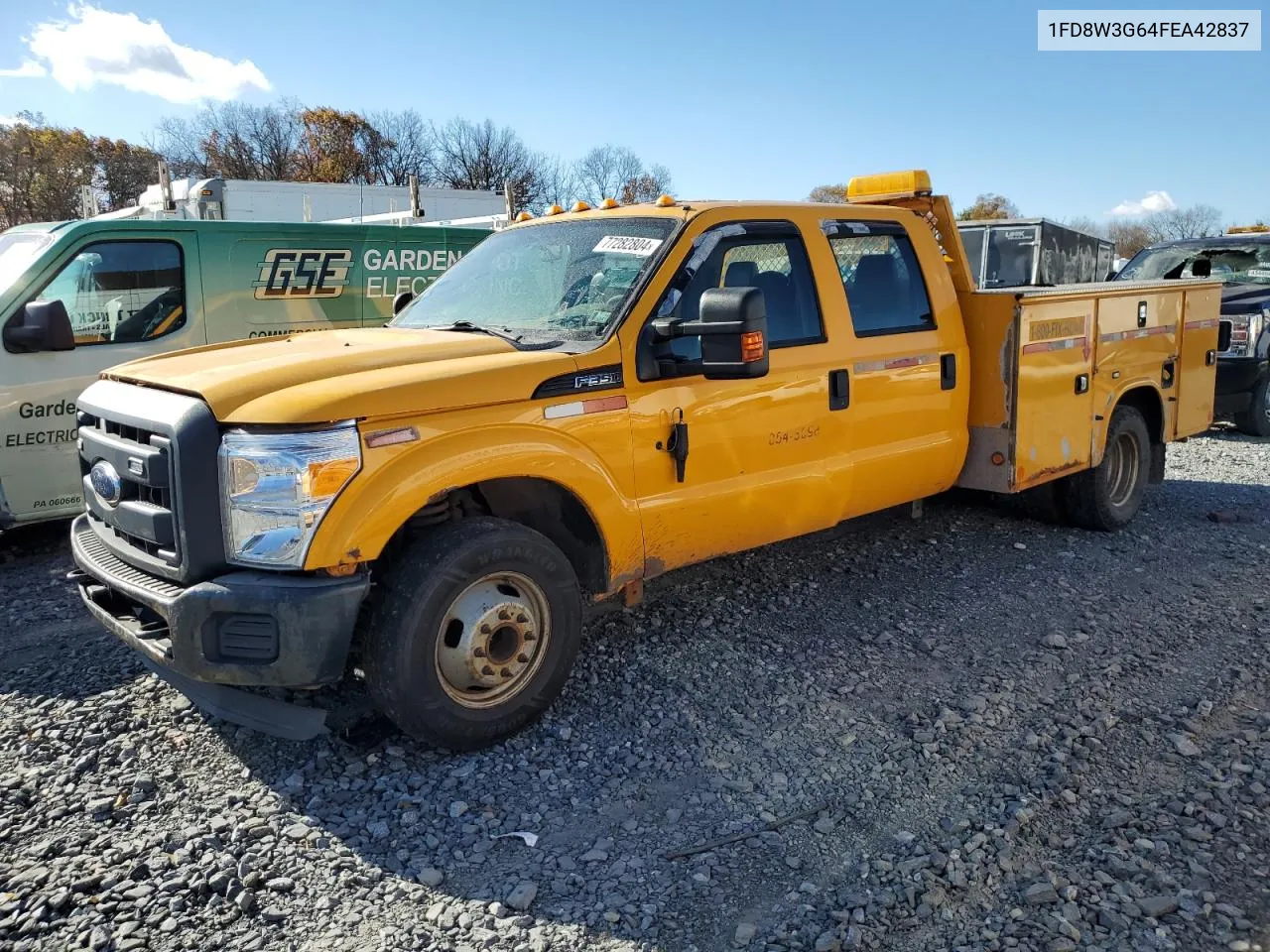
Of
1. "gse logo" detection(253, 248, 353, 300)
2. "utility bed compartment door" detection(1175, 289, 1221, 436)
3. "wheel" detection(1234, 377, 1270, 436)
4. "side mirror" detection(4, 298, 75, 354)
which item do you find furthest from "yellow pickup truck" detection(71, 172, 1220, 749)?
"wheel" detection(1234, 377, 1270, 436)

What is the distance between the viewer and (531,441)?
3730 mm

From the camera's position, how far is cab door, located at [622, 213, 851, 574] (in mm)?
4133

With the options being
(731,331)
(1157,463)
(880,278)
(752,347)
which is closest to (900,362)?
(880,278)

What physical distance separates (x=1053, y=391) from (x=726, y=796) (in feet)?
11.3

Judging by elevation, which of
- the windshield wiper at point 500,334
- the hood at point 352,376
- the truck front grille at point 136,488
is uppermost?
the windshield wiper at point 500,334

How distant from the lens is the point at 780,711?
408cm

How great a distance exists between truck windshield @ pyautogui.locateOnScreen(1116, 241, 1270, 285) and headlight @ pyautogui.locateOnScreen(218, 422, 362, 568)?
396 inches

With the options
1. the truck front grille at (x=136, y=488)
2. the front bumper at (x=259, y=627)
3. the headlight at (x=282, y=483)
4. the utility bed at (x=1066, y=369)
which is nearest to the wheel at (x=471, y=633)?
the front bumper at (x=259, y=627)

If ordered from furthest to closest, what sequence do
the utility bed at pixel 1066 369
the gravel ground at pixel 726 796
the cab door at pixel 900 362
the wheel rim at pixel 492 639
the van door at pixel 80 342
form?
the van door at pixel 80 342 < the utility bed at pixel 1066 369 < the cab door at pixel 900 362 < the wheel rim at pixel 492 639 < the gravel ground at pixel 726 796

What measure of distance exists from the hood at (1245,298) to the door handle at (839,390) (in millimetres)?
6768

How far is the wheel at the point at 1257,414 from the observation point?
10.1 meters

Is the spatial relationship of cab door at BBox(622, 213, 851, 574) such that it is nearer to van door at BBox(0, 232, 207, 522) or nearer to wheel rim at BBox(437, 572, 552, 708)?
wheel rim at BBox(437, 572, 552, 708)

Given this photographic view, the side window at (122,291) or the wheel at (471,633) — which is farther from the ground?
the side window at (122,291)

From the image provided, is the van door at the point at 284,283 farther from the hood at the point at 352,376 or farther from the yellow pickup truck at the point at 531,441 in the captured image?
the hood at the point at 352,376
